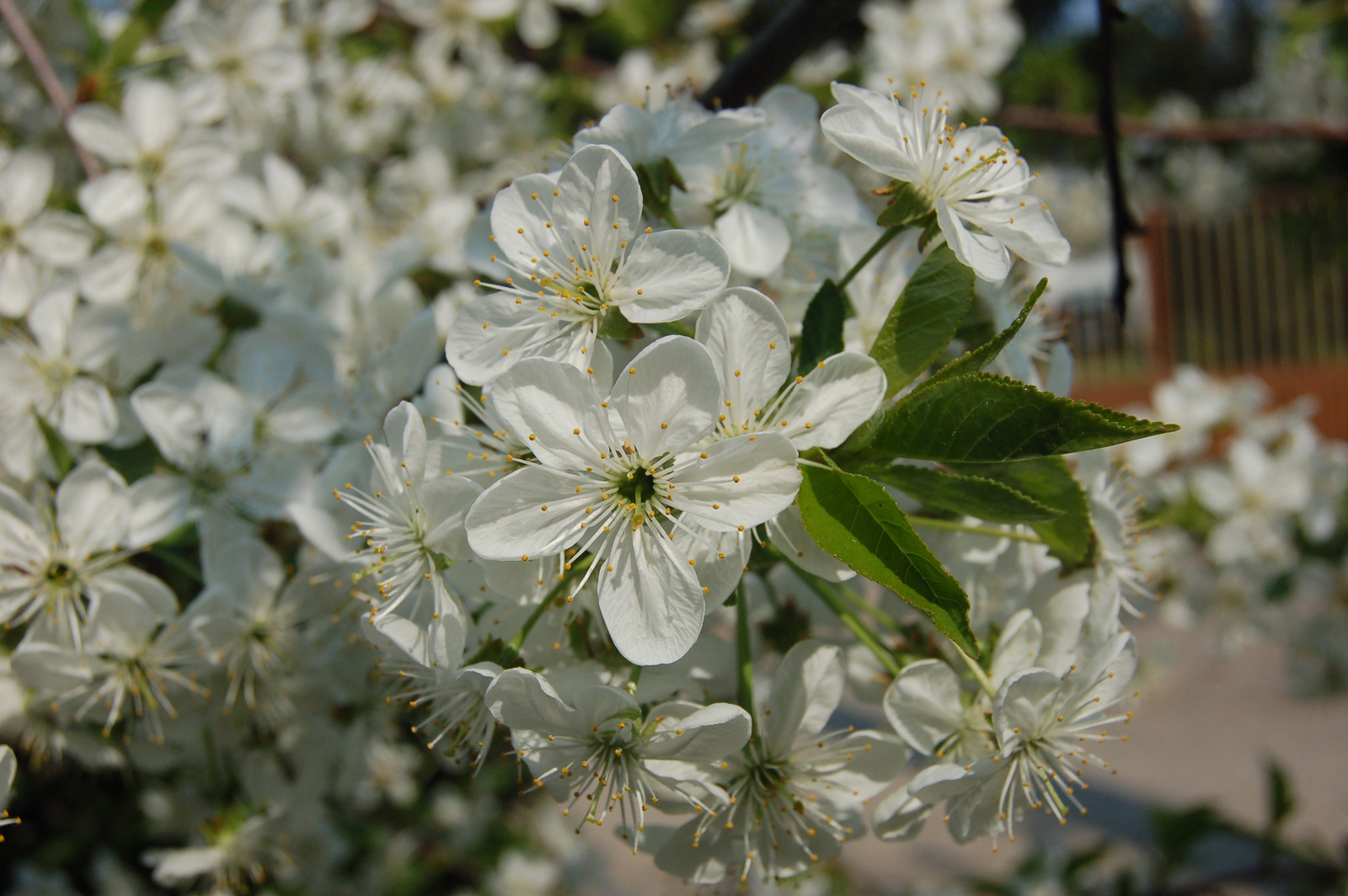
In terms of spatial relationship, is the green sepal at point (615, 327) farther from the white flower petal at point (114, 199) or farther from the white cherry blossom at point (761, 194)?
the white flower petal at point (114, 199)

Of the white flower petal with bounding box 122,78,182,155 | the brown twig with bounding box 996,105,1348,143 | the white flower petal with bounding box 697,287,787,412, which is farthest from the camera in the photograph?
the brown twig with bounding box 996,105,1348,143

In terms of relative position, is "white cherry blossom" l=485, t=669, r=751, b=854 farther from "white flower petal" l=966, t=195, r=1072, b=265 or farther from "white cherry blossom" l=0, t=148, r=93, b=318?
"white cherry blossom" l=0, t=148, r=93, b=318

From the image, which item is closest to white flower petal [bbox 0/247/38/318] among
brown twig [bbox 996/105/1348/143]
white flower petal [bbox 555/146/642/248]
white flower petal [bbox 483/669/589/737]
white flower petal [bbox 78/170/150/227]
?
white flower petal [bbox 78/170/150/227]

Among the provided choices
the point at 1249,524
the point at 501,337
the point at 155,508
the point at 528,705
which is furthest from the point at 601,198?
the point at 1249,524

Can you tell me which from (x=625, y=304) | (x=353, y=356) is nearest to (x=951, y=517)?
(x=625, y=304)

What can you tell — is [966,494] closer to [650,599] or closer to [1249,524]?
[650,599]

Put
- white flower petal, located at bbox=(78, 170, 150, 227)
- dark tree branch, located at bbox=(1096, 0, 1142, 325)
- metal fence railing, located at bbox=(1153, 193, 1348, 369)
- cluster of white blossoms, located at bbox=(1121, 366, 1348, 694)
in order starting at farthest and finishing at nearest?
1. metal fence railing, located at bbox=(1153, 193, 1348, 369)
2. cluster of white blossoms, located at bbox=(1121, 366, 1348, 694)
3. white flower petal, located at bbox=(78, 170, 150, 227)
4. dark tree branch, located at bbox=(1096, 0, 1142, 325)

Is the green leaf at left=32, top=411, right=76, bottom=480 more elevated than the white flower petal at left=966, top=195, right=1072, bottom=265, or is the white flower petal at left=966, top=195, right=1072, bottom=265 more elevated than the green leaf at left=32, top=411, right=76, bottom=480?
the white flower petal at left=966, top=195, right=1072, bottom=265
